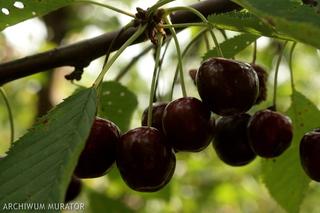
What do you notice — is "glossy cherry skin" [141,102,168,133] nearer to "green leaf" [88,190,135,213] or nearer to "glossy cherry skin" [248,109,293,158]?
"glossy cherry skin" [248,109,293,158]

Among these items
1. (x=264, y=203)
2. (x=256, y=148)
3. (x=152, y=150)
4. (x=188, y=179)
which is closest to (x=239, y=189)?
(x=188, y=179)

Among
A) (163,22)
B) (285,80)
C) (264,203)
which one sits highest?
(163,22)

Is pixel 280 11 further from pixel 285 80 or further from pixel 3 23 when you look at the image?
pixel 285 80

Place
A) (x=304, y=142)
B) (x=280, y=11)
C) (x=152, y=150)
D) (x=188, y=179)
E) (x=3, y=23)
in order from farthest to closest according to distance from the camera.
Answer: (x=188, y=179) → (x=3, y=23) → (x=304, y=142) → (x=152, y=150) → (x=280, y=11)

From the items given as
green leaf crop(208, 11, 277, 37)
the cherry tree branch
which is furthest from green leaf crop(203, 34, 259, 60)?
green leaf crop(208, 11, 277, 37)

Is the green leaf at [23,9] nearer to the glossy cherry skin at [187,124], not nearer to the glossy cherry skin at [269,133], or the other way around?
the glossy cherry skin at [187,124]

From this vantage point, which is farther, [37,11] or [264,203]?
[264,203]
